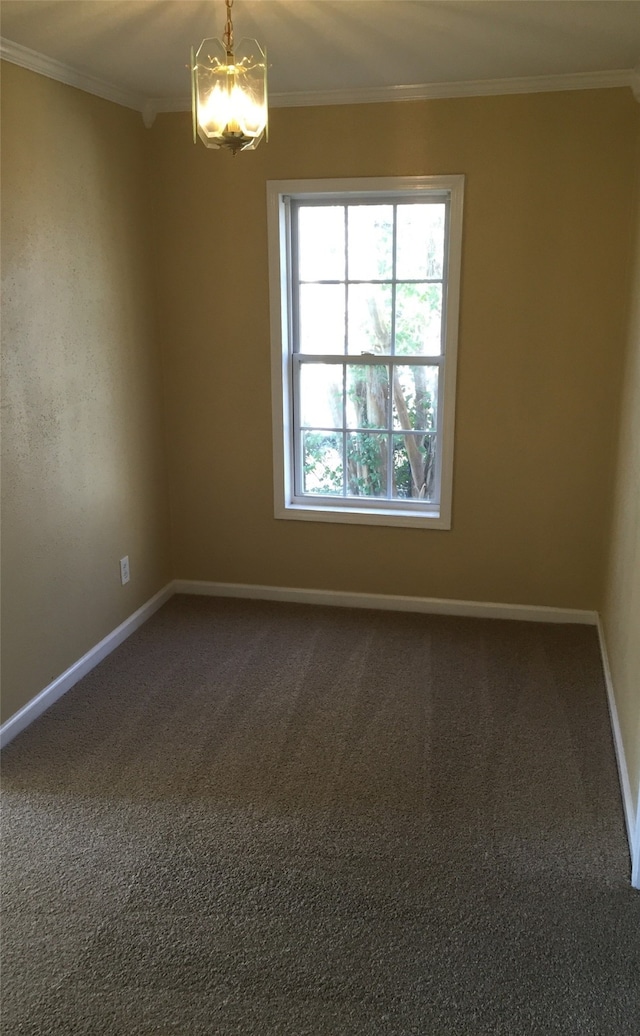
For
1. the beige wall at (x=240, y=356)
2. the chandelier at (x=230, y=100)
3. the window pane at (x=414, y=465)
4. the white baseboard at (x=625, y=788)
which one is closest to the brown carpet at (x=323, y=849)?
the white baseboard at (x=625, y=788)

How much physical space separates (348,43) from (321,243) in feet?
3.59

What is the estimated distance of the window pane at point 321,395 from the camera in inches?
152

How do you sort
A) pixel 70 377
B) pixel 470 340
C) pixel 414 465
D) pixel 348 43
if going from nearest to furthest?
pixel 348 43 < pixel 70 377 < pixel 470 340 < pixel 414 465

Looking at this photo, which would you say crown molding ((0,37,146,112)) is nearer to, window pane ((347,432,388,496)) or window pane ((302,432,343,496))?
Answer: window pane ((302,432,343,496))

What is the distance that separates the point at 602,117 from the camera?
3.19 metres

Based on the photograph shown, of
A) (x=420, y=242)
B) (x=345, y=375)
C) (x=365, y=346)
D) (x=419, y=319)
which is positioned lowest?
(x=345, y=375)

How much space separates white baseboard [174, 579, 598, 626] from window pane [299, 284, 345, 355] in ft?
4.13

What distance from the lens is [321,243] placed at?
3.71 m

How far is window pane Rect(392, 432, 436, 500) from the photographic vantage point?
384 centimetres

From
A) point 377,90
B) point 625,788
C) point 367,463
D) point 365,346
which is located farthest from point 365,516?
point 377,90

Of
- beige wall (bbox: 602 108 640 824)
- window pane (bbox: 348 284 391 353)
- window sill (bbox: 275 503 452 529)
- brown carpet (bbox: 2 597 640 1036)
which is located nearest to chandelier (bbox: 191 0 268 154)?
beige wall (bbox: 602 108 640 824)

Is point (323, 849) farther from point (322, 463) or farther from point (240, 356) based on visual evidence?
point (240, 356)

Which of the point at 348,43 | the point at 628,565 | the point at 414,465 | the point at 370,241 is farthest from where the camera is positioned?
the point at 414,465

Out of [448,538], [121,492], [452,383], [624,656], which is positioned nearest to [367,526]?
[448,538]
